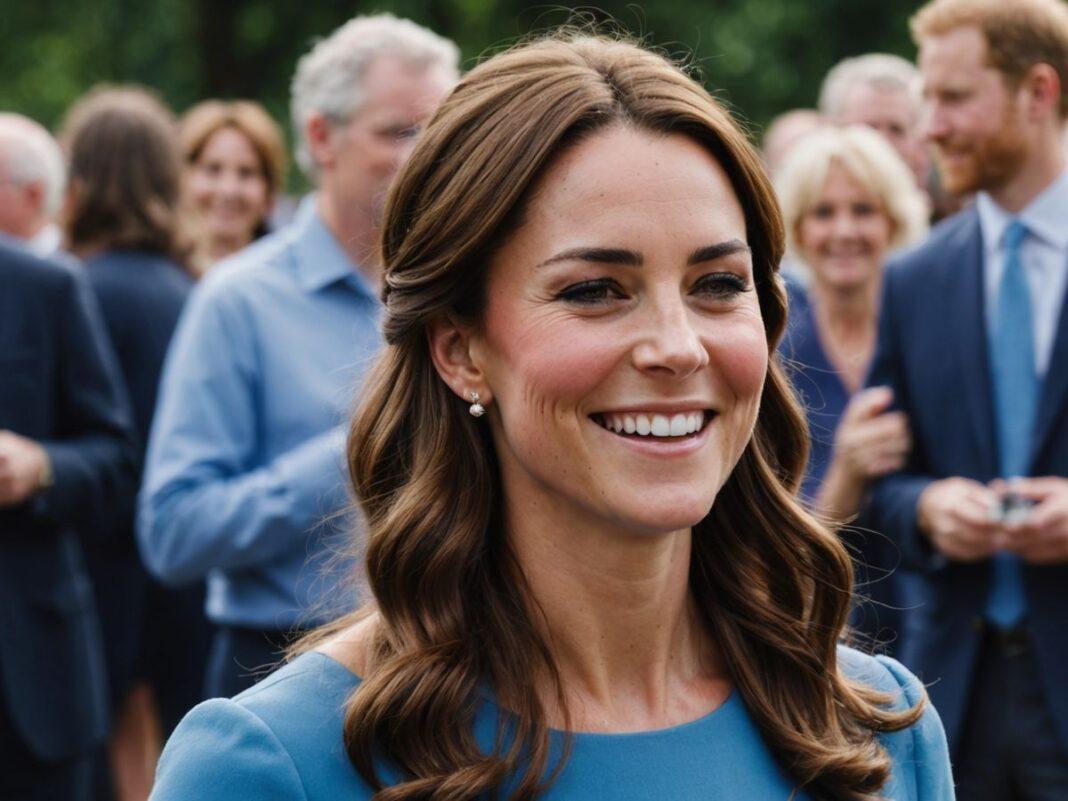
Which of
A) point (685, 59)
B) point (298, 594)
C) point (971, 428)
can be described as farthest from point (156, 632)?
point (685, 59)

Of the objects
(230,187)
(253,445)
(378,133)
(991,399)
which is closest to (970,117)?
(991,399)

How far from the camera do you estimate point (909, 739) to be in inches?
107

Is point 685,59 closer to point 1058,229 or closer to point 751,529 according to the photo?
point 751,529

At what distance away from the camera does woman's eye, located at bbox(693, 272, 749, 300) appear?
2.46m

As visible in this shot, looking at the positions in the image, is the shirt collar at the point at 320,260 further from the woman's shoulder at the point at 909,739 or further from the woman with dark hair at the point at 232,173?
the woman with dark hair at the point at 232,173

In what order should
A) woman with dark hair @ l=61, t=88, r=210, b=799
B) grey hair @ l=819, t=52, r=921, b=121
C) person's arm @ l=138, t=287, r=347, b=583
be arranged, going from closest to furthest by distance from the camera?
person's arm @ l=138, t=287, r=347, b=583 → woman with dark hair @ l=61, t=88, r=210, b=799 → grey hair @ l=819, t=52, r=921, b=121

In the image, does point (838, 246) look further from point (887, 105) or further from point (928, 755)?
point (928, 755)

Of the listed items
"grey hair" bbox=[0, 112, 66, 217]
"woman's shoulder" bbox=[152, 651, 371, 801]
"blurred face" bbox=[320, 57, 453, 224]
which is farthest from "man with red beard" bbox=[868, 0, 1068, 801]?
"grey hair" bbox=[0, 112, 66, 217]

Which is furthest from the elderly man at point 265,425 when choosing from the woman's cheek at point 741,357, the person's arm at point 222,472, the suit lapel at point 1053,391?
the woman's cheek at point 741,357

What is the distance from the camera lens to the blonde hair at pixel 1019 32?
532 cm

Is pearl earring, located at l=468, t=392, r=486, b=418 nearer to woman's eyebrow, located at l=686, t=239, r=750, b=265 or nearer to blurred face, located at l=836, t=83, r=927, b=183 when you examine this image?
woman's eyebrow, located at l=686, t=239, r=750, b=265

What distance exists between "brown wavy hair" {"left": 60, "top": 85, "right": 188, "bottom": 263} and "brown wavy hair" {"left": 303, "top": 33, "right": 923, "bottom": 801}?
14.9ft

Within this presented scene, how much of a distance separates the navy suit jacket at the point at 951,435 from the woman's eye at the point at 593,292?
276cm

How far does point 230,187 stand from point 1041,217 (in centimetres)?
459
